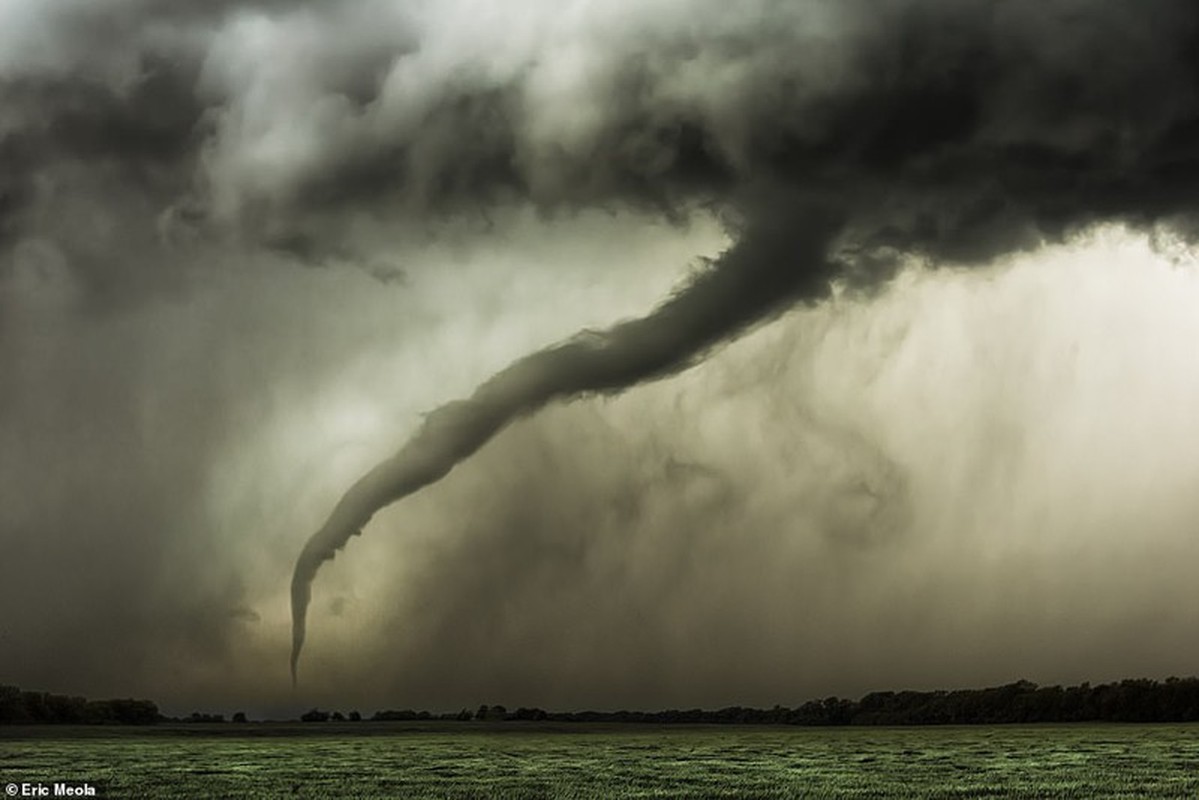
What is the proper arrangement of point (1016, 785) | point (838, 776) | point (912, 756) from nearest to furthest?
1. point (1016, 785)
2. point (838, 776)
3. point (912, 756)

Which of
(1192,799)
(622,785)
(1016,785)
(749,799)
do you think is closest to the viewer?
(1192,799)

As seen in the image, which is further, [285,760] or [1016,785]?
[285,760]

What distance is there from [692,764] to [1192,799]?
102 ft

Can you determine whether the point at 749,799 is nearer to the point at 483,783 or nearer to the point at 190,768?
the point at 483,783

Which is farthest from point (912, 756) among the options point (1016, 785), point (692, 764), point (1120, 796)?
point (1120, 796)

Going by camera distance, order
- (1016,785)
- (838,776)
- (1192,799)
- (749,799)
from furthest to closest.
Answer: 1. (838,776)
2. (1016,785)
3. (749,799)
4. (1192,799)

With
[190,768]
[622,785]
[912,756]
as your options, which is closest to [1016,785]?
[622,785]

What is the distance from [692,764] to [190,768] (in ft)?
91.7

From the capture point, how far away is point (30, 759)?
72.0m

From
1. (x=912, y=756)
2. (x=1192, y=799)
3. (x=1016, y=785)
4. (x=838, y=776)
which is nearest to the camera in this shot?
(x=1192, y=799)

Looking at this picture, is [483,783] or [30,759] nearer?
[483,783]

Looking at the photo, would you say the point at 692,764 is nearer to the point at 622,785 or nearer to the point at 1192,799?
the point at 622,785

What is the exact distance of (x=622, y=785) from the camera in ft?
159

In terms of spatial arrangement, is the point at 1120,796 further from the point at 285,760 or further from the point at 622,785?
the point at 285,760
